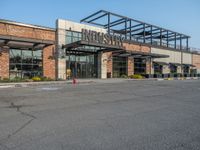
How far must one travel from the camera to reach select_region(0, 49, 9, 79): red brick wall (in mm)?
23578

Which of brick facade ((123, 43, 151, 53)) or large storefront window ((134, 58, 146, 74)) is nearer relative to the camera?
brick facade ((123, 43, 151, 53))

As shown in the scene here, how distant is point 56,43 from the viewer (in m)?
28.0

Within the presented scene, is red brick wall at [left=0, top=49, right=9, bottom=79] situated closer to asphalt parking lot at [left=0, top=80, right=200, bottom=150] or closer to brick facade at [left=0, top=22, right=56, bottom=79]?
brick facade at [left=0, top=22, right=56, bottom=79]

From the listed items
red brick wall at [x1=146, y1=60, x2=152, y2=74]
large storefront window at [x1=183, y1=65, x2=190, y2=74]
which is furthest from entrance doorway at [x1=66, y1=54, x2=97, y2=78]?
large storefront window at [x1=183, y1=65, x2=190, y2=74]

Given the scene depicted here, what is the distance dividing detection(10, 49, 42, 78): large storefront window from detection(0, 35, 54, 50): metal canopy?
0.77 m

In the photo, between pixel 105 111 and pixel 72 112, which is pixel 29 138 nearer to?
pixel 72 112

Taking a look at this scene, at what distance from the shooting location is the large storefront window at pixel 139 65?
39.0 meters

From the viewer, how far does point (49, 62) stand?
2752cm

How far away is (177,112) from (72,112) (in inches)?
149

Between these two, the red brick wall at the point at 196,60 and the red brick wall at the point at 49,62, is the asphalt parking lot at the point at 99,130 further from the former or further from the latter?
the red brick wall at the point at 196,60

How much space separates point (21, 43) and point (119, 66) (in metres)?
17.6

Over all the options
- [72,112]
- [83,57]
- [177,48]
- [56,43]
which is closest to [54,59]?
[56,43]

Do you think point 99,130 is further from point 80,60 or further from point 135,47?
point 135,47

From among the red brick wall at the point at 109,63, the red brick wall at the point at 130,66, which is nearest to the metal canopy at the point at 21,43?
the red brick wall at the point at 109,63
